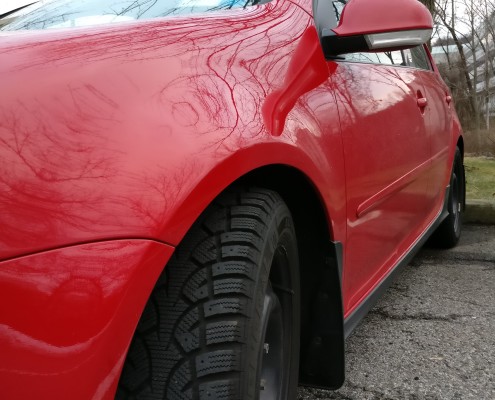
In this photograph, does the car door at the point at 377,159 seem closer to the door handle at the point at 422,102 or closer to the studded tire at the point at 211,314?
the door handle at the point at 422,102

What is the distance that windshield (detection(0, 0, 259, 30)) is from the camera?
5.80ft

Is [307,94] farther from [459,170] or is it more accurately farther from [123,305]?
[459,170]

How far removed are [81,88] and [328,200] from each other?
79 cm

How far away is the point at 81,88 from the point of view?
1091 millimetres

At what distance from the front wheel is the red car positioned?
2.28m

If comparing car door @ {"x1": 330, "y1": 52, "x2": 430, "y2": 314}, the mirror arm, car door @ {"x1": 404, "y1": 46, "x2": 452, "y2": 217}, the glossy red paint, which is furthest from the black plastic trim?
the glossy red paint

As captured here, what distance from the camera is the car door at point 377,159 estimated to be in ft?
6.24

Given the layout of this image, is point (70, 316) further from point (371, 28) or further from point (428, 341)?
point (428, 341)

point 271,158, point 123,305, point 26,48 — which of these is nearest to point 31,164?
point 123,305

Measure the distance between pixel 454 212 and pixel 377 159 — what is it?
96.8 inches

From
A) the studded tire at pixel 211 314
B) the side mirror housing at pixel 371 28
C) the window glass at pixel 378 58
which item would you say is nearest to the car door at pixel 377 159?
the window glass at pixel 378 58

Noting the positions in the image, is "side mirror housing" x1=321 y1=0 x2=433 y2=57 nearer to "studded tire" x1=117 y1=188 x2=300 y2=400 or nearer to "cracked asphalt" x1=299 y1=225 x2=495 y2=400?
"studded tire" x1=117 y1=188 x2=300 y2=400

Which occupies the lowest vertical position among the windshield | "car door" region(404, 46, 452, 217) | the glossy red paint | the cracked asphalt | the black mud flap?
the cracked asphalt

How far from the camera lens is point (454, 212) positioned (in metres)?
4.33
